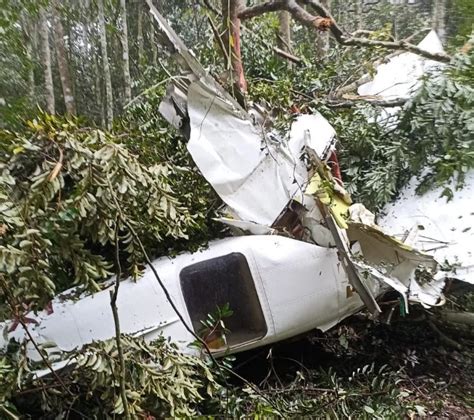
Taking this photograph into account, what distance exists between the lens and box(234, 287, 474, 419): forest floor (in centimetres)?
404

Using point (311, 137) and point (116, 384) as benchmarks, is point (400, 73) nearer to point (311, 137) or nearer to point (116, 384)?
point (311, 137)

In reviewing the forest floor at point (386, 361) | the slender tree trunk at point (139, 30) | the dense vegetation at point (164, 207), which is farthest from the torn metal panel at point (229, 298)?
the slender tree trunk at point (139, 30)

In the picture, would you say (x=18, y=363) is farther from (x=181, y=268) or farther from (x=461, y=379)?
(x=461, y=379)

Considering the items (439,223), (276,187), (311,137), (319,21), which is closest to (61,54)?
(319,21)

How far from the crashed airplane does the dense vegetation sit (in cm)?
23

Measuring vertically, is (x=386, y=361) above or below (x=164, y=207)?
below

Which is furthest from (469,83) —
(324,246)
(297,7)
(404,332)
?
(404,332)

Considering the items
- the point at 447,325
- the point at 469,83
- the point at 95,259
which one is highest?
the point at 469,83

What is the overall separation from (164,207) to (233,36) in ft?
8.73

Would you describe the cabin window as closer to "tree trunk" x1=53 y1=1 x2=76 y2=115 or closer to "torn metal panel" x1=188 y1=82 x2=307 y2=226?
"torn metal panel" x1=188 y1=82 x2=307 y2=226

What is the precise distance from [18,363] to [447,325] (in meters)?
3.75

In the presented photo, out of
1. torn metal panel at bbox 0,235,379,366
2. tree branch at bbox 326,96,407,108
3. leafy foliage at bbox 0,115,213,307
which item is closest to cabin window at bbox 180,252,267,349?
torn metal panel at bbox 0,235,379,366

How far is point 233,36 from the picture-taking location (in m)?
5.04

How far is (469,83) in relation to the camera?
4.51m
